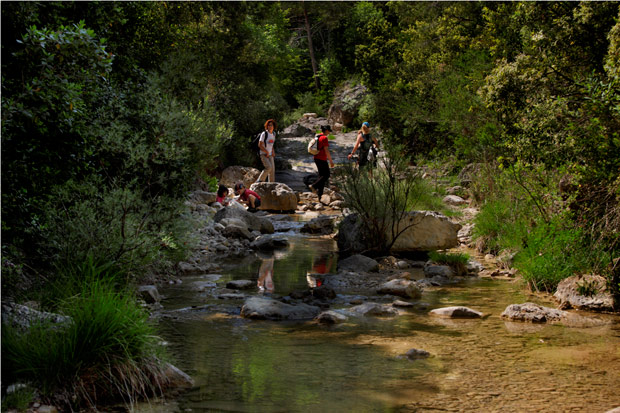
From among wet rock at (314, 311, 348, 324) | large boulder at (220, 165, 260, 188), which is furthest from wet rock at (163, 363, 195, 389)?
large boulder at (220, 165, 260, 188)

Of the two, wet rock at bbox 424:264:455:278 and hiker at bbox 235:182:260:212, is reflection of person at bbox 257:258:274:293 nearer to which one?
wet rock at bbox 424:264:455:278

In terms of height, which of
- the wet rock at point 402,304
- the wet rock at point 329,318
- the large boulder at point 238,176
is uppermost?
the large boulder at point 238,176

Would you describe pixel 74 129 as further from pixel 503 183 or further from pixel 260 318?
pixel 503 183

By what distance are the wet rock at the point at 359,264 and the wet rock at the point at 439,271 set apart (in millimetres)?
861

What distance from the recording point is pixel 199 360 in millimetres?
5758

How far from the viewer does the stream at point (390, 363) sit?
4.83m

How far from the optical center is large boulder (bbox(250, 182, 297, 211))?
1916cm

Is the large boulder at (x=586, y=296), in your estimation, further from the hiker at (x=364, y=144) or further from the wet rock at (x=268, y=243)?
the hiker at (x=364, y=144)

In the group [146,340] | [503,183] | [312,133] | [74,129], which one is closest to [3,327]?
[146,340]

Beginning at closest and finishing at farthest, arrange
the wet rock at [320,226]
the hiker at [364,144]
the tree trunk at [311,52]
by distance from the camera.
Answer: the wet rock at [320,226] < the hiker at [364,144] < the tree trunk at [311,52]

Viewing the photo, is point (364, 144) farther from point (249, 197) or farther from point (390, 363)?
point (390, 363)

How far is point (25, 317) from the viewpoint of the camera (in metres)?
4.87

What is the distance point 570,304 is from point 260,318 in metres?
4.02

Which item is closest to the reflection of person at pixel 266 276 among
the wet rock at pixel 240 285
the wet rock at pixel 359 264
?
the wet rock at pixel 240 285
